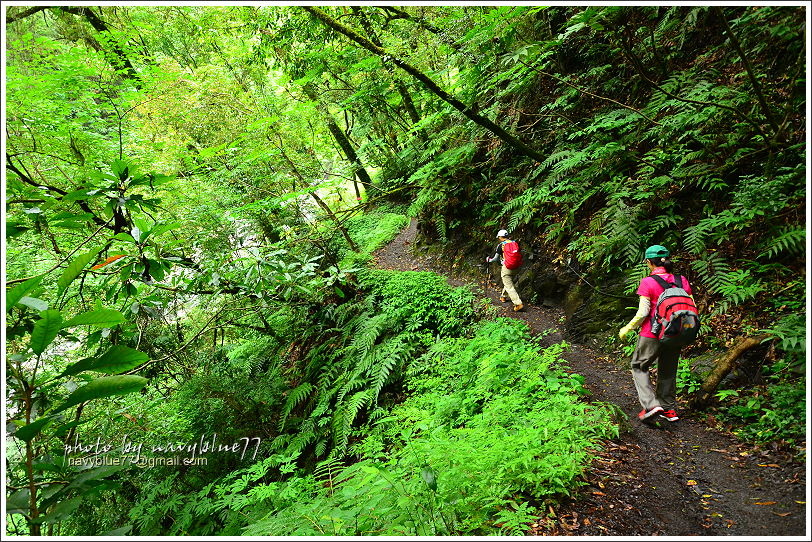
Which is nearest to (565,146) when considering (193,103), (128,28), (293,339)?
(293,339)

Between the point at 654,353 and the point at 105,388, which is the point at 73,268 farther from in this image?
the point at 654,353

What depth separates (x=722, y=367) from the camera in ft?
13.9

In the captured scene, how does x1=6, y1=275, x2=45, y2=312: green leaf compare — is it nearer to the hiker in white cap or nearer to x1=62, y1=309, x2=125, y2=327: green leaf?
x1=62, y1=309, x2=125, y2=327: green leaf

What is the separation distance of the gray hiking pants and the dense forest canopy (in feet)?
1.09

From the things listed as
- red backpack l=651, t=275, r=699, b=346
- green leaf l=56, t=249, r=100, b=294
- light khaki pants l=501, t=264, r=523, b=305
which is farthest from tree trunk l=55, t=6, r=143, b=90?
red backpack l=651, t=275, r=699, b=346

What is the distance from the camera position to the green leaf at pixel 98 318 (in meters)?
1.87

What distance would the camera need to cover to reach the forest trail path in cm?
296

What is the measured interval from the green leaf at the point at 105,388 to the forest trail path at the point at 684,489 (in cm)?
278

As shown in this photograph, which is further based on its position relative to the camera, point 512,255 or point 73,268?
point 512,255

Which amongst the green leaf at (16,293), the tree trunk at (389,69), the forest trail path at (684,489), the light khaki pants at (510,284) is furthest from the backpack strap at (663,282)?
the tree trunk at (389,69)

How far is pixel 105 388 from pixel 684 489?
4.39 metres

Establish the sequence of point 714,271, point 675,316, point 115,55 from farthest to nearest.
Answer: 1. point 115,55
2. point 714,271
3. point 675,316

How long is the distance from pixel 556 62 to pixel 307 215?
272 inches

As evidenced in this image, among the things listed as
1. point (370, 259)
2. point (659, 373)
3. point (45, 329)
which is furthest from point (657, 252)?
point (370, 259)
